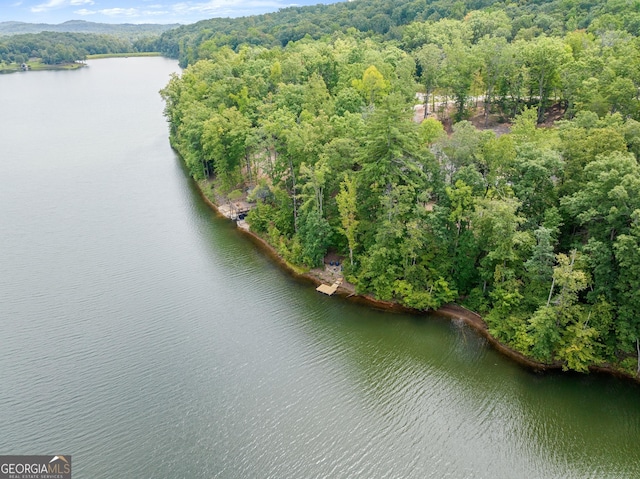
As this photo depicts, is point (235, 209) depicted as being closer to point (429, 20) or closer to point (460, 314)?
point (460, 314)

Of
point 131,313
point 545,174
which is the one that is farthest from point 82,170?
point 545,174

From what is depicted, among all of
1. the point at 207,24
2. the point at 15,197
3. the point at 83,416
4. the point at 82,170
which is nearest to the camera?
the point at 83,416

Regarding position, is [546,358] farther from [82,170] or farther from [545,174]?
[82,170]

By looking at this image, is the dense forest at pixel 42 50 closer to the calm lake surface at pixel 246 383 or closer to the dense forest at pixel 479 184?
the dense forest at pixel 479 184

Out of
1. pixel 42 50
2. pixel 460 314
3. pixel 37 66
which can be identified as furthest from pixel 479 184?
pixel 42 50

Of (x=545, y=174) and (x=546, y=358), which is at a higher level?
(x=545, y=174)

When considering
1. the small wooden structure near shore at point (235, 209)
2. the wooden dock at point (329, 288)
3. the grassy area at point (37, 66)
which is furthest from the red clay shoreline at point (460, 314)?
the grassy area at point (37, 66)
